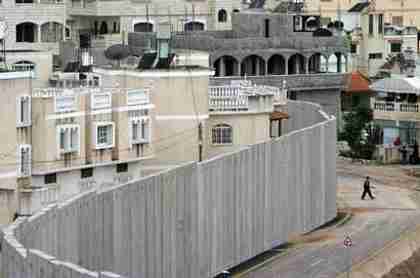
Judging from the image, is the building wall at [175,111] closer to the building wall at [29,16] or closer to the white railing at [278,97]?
the white railing at [278,97]

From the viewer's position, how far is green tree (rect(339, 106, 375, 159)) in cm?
7275

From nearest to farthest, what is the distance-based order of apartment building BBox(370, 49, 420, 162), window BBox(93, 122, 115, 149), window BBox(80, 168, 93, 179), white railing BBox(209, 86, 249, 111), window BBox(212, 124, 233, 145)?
window BBox(80, 168, 93, 179), window BBox(93, 122, 115, 149), window BBox(212, 124, 233, 145), white railing BBox(209, 86, 249, 111), apartment building BBox(370, 49, 420, 162)

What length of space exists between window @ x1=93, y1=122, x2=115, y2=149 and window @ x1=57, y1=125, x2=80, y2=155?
710 mm

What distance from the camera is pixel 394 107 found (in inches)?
2906

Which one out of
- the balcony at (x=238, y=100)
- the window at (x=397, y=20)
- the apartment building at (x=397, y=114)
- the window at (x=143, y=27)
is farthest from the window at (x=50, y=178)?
the window at (x=397, y=20)

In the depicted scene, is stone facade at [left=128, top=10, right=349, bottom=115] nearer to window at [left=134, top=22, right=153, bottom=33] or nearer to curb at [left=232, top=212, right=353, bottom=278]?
window at [left=134, top=22, right=153, bottom=33]

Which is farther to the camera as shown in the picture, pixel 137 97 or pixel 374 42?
pixel 374 42

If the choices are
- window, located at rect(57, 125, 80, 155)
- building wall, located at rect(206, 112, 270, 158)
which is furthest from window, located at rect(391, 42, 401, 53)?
window, located at rect(57, 125, 80, 155)

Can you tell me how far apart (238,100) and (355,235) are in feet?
16.5

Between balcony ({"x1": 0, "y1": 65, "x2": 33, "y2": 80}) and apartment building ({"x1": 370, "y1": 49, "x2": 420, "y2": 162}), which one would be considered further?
apartment building ({"x1": 370, "y1": 49, "x2": 420, "y2": 162})

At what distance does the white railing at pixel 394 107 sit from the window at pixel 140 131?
87.4 feet

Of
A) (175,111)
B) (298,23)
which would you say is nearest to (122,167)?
(175,111)

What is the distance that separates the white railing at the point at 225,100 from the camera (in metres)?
52.0

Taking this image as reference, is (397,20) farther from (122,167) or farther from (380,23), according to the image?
(122,167)
